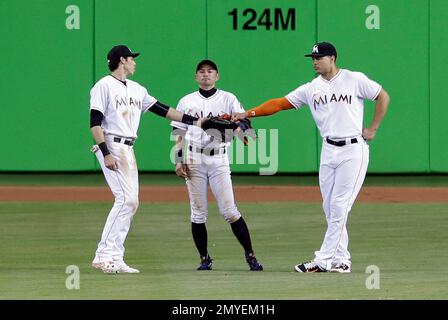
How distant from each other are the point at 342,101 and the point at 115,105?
6.20 feet

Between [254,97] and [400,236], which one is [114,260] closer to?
[400,236]

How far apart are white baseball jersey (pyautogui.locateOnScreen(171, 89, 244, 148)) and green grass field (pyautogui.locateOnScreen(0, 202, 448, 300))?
43.2 inches

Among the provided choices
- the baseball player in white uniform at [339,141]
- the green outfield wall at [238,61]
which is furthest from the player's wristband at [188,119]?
the green outfield wall at [238,61]

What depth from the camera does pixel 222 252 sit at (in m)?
12.4

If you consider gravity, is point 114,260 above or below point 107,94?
below

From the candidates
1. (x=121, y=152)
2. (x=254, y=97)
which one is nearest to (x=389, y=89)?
(x=254, y=97)

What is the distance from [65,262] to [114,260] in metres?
1.10

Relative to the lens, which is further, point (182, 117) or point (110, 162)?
point (182, 117)

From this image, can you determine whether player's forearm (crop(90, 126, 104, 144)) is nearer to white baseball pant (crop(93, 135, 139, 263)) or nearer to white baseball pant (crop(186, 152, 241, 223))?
white baseball pant (crop(93, 135, 139, 263))

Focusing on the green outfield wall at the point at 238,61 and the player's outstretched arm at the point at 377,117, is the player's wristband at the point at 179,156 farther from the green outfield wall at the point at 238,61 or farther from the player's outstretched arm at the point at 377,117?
the green outfield wall at the point at 238,61

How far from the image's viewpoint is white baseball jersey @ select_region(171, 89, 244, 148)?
11042 mm

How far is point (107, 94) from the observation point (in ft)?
34.8

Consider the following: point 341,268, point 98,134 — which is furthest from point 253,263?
point 98,134

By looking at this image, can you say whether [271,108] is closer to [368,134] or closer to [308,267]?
[368,134]
